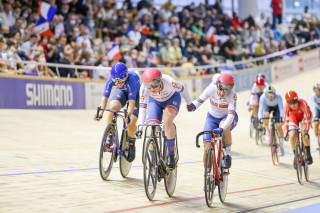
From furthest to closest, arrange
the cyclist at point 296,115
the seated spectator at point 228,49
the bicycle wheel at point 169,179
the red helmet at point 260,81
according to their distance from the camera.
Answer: the seated spectator at point 228,49 < the red helmet at point 260,81 < the cyclist at point 296,115 < the bicycle wheel at point 169,179

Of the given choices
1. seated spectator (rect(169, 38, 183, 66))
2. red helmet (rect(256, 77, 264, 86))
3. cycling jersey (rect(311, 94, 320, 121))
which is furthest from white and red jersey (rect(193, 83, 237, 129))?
seated spectator (rect(169, 38, 183, 66))

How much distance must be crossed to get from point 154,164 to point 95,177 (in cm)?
123

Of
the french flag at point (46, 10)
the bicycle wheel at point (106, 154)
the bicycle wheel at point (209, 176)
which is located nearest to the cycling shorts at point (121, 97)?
the bicycle wheel at point (106, 154)

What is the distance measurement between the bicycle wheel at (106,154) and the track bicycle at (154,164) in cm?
62

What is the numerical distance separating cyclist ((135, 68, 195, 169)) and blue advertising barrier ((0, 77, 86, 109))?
6.31 meters

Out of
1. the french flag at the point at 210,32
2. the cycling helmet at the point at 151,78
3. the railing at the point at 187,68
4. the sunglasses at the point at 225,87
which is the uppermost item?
the french flag at the point at 210,32

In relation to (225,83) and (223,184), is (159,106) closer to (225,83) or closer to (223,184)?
(225,83)

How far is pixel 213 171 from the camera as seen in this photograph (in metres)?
4.91

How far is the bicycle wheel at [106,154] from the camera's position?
215 inches

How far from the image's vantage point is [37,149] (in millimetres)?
7688

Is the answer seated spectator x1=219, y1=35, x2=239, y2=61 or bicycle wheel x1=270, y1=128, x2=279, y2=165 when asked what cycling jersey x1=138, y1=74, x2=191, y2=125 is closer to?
bicycle wheel x1=270, y1=128, x2=279, y2=165

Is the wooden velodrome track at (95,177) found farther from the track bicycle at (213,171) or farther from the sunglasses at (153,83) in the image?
the sunglasses at (153,83)

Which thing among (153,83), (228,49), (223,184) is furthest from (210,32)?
(153,83)

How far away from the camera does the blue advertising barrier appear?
431 inches
